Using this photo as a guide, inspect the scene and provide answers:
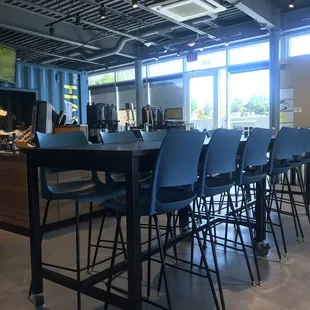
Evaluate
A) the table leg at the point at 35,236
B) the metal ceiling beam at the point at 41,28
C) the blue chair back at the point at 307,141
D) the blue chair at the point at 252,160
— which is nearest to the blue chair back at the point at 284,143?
the blue chair at the point at 252,160

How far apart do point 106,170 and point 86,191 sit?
0.57 metres

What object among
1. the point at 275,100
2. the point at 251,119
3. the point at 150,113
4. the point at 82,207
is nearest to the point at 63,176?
the point at 82,207

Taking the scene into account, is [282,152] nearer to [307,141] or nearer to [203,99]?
[307,141]

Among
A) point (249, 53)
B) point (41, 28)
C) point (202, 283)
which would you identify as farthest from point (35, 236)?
point (249, 53)

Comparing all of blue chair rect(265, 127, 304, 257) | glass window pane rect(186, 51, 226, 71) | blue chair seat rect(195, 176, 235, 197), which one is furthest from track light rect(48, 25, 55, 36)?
blue chair seat rect(195, 176, 235, 197)

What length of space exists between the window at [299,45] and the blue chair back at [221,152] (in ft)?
16.7

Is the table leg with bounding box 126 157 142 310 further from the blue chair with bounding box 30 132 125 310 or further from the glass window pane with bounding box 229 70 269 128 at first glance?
the glass window pane with bounding box 229 70 269 128

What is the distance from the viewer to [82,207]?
384cm

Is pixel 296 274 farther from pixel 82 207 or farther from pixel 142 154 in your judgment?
pixel 82 207

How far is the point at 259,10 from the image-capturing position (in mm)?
5320

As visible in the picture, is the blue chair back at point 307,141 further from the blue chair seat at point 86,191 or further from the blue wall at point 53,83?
the blue wall at point 53,83

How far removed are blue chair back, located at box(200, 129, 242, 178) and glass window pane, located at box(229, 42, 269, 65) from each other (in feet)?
18.0

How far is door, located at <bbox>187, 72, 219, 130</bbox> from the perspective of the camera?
25.4ft

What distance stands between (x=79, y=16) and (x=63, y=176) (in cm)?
312
